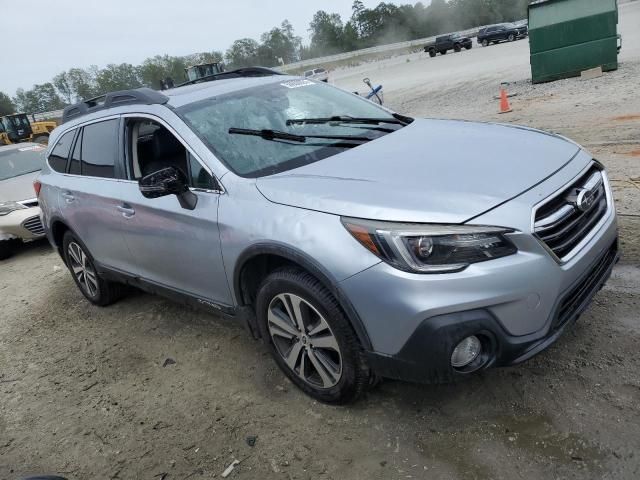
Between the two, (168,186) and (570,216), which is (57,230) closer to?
(168,186)

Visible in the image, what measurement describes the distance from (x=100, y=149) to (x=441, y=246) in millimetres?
3104

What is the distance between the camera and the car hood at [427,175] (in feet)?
8.14

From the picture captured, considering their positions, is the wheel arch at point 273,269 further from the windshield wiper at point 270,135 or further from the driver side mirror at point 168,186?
the windshield wiper at point 270,135

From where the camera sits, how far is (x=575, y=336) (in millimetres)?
3258

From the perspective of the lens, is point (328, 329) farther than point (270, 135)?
No

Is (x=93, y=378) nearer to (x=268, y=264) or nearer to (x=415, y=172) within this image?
(x=268, y=264)

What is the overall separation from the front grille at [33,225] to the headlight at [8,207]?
1.07ft

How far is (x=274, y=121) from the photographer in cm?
359

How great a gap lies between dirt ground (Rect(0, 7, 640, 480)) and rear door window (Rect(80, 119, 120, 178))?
1.37 meters

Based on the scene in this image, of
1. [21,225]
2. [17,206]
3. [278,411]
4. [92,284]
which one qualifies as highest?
[17,206]

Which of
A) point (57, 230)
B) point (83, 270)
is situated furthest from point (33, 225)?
point (83, 270)

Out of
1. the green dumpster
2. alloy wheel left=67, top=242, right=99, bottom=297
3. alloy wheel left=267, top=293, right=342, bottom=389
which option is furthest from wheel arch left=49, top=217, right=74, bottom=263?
the green dumpster

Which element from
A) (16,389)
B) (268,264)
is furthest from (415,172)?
(16,389)

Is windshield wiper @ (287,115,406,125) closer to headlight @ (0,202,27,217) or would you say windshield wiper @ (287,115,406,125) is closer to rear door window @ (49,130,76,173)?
rear door window @ (49,130,76,173)
